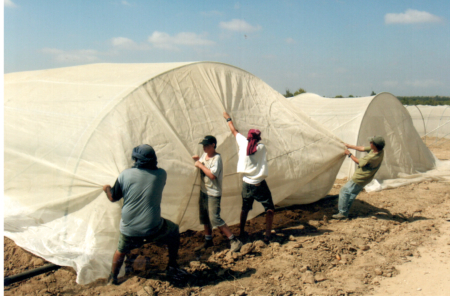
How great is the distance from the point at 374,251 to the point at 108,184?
3.54 meters

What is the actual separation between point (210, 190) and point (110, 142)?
4.19ft

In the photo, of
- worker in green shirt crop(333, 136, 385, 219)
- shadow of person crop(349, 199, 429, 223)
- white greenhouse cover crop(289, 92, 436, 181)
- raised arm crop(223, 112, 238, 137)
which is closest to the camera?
raised arm crop(223, 112, 238, 137)

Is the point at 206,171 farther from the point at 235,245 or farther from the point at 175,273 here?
the point at 175,273

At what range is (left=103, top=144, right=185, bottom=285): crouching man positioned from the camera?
336 centimetres

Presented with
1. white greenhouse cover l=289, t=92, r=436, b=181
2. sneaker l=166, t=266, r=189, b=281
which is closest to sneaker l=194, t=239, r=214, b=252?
sneaker l=166, t=266, r=189, b=281

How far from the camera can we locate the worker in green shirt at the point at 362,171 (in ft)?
18.9

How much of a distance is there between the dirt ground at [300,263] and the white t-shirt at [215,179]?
0.76m

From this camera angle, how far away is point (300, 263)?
171 inches

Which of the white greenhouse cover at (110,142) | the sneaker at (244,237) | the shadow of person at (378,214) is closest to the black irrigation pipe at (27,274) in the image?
the white greenhouse cover at (110,142)

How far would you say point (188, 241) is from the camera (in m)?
4.81

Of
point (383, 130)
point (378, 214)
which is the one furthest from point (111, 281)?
point (383, 130)

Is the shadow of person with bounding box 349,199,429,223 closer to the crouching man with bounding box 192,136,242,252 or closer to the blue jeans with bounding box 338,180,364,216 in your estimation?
the blue jeans with bounding box 338,180,364,216

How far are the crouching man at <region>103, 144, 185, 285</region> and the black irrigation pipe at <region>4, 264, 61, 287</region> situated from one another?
2.77 ft

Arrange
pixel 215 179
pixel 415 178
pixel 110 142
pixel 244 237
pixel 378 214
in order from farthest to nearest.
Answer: pixel 415 178 → pixel 378 214 → pixel 244 237 → pixel 215 179 → pixel 110 142
